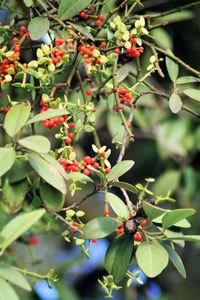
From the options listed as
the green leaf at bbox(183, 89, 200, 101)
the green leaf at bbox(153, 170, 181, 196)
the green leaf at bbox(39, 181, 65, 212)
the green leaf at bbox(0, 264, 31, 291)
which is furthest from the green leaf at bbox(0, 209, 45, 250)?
the green leaf at bbox(153, 170, 181, 196)

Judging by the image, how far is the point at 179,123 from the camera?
2.50 m

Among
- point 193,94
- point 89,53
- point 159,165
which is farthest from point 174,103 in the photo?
point 159,165

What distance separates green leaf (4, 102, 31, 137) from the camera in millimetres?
968

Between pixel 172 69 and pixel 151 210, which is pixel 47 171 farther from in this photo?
pixel 172 69

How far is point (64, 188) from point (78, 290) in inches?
93.3

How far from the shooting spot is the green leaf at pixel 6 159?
0.93 m

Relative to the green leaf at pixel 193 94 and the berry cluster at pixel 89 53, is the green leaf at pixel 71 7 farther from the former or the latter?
the green leaf at pixel 193 94

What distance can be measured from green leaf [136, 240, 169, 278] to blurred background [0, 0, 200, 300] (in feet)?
2.54

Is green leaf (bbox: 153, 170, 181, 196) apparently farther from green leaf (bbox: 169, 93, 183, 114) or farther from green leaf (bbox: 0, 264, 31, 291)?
green leaf (bbox: 0, 264, 31, 291)

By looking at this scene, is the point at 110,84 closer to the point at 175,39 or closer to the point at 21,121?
the point at 21,121

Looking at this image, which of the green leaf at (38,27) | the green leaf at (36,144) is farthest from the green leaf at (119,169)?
the green leaf at (38,27)

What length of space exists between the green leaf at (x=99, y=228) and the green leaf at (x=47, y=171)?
0.08 meters

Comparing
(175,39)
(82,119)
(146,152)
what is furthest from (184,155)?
(82,119)

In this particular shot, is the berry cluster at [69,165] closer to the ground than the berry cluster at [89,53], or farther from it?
closer to the ground
